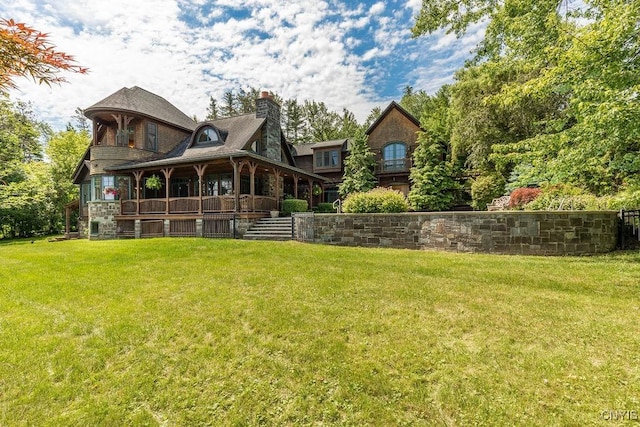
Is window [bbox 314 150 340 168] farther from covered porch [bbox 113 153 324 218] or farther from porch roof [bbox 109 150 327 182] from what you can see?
porch roof [bbox 109 150 327 182]

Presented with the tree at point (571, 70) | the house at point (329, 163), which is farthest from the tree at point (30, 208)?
the tree at point (571, 70)

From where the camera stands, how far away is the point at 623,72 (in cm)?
609

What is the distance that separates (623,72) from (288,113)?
128 ft

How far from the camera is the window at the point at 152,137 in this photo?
1859 cm

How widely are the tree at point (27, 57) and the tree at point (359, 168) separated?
20514 millimetres

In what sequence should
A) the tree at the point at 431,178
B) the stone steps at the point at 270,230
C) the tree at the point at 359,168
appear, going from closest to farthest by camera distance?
1. the stone steps at the point at 270,230
2. the tree at the point at 431,178
3. the tree at the point at 359,168

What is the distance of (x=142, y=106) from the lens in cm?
1867

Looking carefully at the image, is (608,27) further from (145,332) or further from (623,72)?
(145,332)

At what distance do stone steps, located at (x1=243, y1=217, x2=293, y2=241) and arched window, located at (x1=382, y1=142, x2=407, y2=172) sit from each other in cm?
1293

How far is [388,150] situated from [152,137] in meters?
16.9

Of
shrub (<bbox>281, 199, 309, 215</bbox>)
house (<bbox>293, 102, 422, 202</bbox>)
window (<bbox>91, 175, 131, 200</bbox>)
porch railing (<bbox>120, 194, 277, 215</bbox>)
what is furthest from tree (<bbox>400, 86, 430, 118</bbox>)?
window (<bbox>91, 175, 131, 200</bbox>)

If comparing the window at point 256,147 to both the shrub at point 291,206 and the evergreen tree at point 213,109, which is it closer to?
the shrub at point 291,206

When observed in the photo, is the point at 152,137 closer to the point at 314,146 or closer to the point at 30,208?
the point at 30,208

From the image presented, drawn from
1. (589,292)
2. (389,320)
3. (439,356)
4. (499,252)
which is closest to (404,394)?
(439,356)
